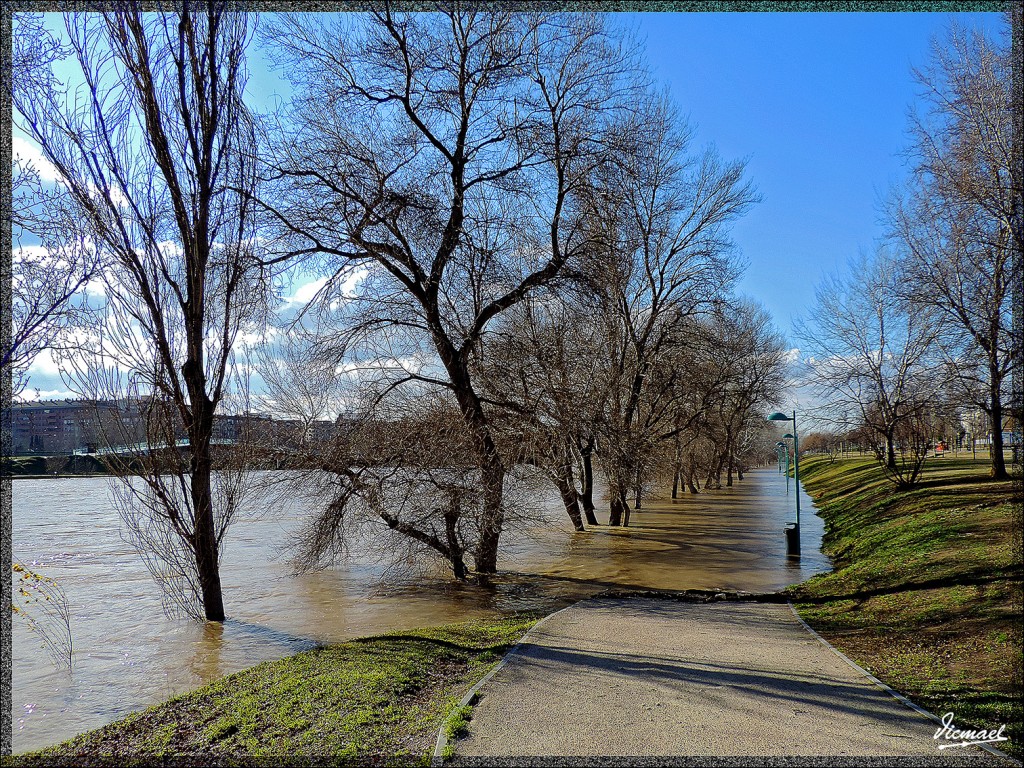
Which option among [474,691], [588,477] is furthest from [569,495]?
[474,691]

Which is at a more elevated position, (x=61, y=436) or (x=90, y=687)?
(x=61, y=436)

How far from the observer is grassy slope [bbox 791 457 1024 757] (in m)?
6.18

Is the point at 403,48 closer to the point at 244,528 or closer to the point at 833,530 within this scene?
the point at 833,530

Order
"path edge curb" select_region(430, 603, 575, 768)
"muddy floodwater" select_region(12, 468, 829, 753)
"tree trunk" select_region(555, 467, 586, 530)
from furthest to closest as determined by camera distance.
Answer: "tree trunk" select_region(555, 467, 586, 530), "muddy floodwater" select_region(12, 468, 829, 753), "path edge curb" select_region(430, 603, 575, 768)

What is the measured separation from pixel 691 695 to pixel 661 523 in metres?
22.4

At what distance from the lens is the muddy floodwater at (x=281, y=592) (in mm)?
9438

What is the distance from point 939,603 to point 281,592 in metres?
12.8

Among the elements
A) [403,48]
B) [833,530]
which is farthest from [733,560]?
[403,48]

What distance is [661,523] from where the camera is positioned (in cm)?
2817

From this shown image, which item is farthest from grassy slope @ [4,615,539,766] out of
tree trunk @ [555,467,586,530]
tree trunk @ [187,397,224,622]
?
tree trunk @ [555,467,586,530]

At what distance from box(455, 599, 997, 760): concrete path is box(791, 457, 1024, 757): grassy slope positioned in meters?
0.50

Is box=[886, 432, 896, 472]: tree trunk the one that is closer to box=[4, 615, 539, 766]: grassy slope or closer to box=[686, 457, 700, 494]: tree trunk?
box=[4, 615, 539, 766]: grassy slope

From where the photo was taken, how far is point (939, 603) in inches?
363

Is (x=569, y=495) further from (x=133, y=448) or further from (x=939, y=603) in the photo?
(x=133, y=448)
